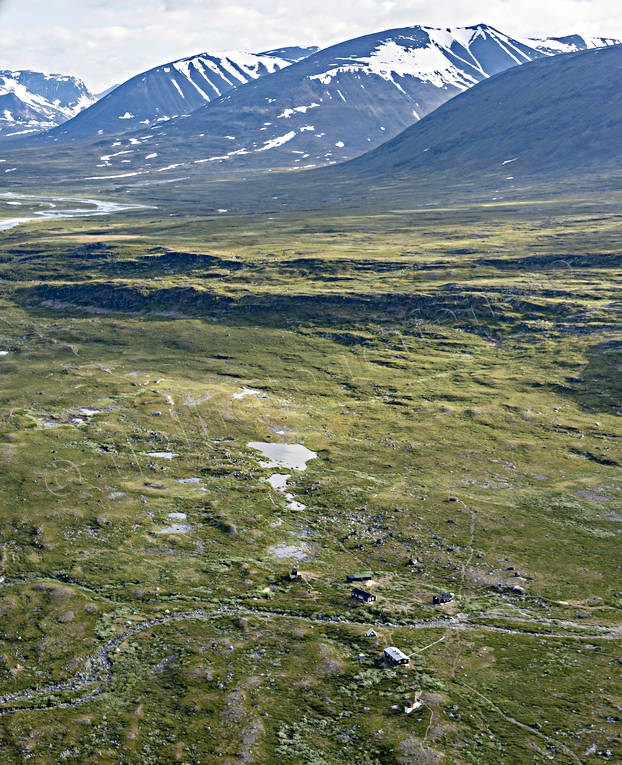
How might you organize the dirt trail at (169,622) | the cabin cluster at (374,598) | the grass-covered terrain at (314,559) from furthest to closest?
the cabin cluster at (374,598), the dirt trail at (169,622), the grass-covered terrain at (314,559)

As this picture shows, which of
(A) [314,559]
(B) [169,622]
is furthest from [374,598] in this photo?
(B) [169,622]

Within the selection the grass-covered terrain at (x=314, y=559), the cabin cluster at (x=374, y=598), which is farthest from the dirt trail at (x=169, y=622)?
the cabin cluster at (x=374, y=598)

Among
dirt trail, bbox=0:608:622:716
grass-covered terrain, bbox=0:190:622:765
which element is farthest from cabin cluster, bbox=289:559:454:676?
dirt trail, bbox=0:608:622:716

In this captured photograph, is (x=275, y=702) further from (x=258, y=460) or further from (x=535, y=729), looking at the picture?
(x=258, y=460)

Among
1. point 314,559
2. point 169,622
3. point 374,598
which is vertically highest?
point 169,622

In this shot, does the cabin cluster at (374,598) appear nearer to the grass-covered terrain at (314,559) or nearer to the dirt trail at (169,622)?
the grass-covered terrain at (314,559)

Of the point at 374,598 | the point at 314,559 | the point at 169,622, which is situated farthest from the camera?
the point at 314,559

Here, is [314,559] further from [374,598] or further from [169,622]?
[169,622]

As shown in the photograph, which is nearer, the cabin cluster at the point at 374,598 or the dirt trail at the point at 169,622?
the dirt trail at the point at 169,622

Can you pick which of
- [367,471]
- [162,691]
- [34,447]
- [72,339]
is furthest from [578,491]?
[72,339]
